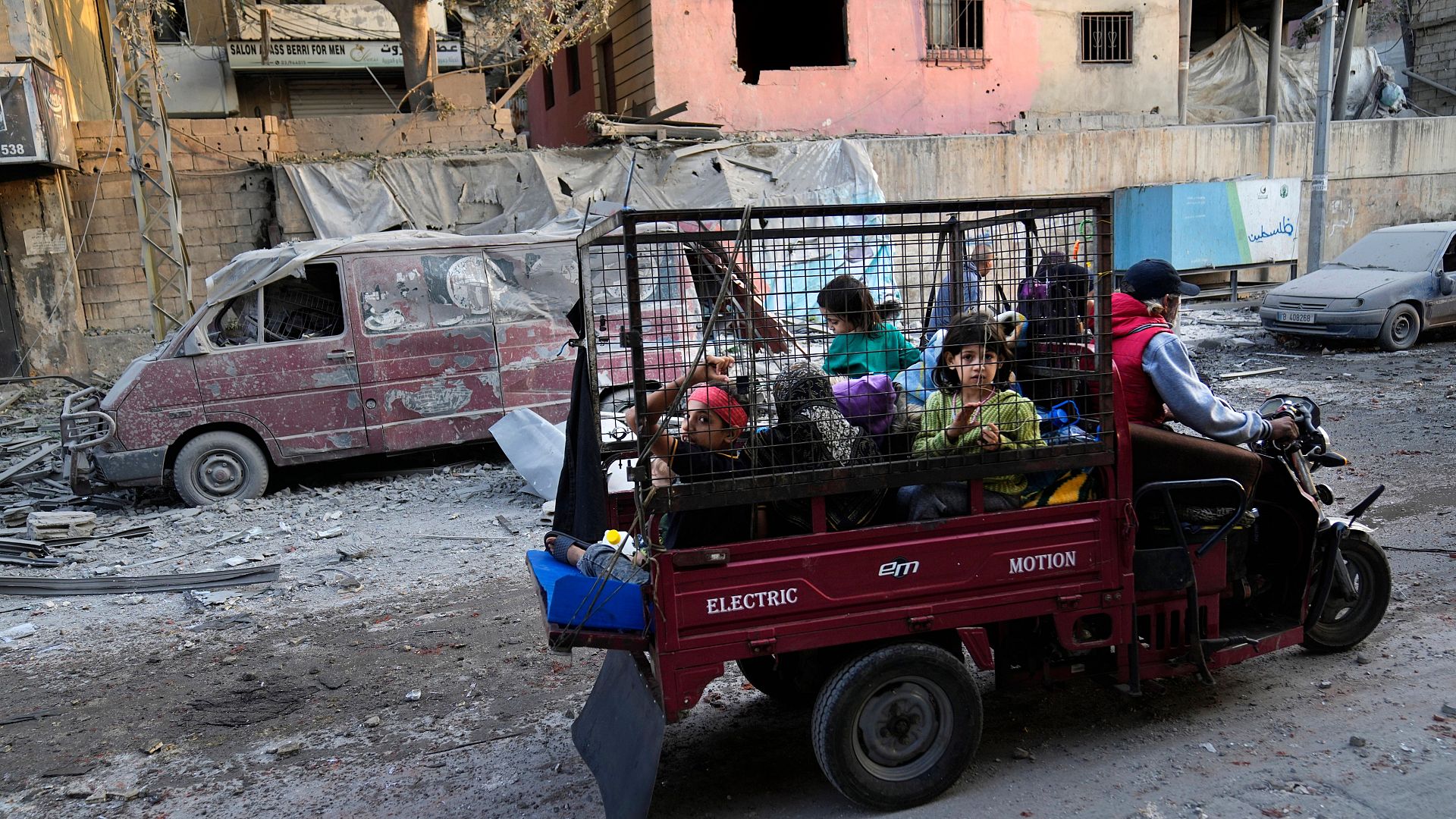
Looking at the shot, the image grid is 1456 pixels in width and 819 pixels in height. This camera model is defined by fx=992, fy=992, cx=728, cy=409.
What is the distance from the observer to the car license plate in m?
12.8

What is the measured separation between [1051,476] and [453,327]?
20.6ft

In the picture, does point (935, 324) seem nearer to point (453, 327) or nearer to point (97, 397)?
point (453, 327)

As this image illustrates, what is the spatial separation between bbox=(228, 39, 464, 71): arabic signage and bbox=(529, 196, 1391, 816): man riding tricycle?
22.1 m

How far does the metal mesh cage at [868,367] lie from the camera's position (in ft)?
10.2

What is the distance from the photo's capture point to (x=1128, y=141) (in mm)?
17859

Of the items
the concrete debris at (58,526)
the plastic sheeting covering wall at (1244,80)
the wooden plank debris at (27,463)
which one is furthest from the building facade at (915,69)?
the concrete debris at (58,526)

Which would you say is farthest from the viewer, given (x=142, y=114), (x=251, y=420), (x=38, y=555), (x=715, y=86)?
(x=715, y=86)

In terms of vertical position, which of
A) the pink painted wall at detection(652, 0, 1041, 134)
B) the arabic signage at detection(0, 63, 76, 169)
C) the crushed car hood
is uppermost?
the pink painted wall at detection(652, 0, 1041, 134)

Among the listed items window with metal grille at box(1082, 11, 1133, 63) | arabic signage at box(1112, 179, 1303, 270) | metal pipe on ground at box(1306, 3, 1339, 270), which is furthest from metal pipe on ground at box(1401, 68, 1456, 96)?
Result: metal pipe on ground at box(1306, 3, 1339, 270)

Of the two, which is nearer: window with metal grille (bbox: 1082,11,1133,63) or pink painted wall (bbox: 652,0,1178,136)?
pink painted wall (bbox: 652,0,1178,136)

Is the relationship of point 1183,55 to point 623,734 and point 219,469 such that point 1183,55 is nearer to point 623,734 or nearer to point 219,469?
point 219,469

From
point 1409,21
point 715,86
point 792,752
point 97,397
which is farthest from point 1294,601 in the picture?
point 1409,21

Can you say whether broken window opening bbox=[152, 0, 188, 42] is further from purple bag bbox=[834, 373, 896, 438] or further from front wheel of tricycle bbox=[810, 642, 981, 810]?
front wheel of tricycle bbox=[810, 642, 981, 810]

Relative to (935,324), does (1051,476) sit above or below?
below
